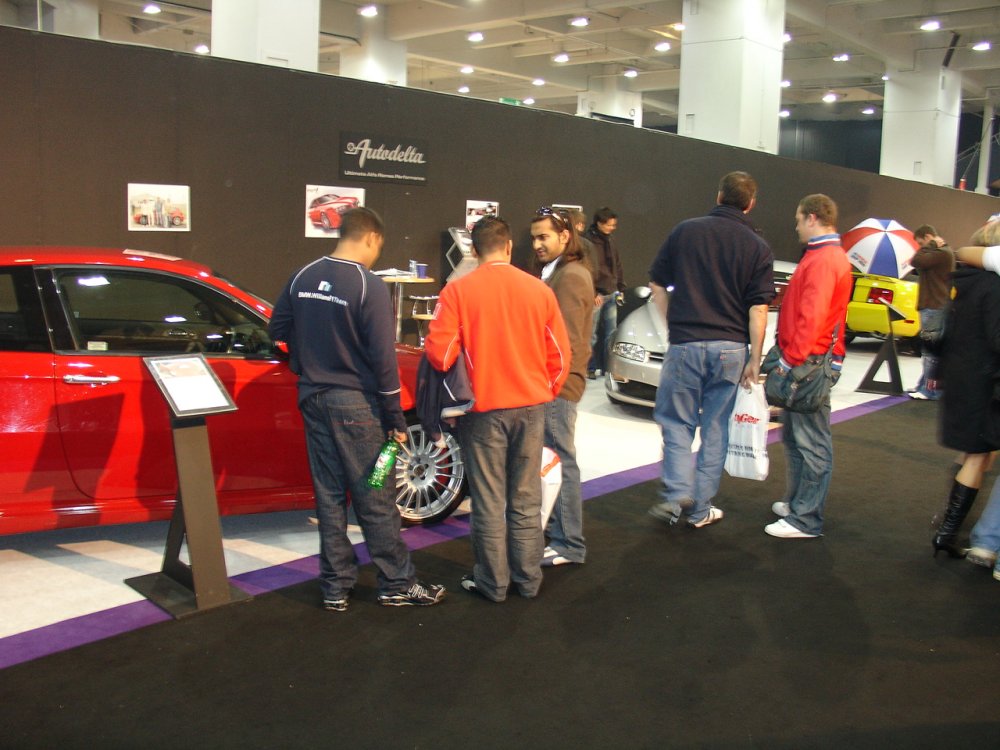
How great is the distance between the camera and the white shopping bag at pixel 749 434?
4949 mm

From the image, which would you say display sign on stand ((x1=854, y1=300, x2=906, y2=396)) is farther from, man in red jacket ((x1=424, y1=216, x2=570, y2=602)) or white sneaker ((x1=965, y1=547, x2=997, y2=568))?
man in red jacket ((x1=424, y1=216, x2=570, y2=602))

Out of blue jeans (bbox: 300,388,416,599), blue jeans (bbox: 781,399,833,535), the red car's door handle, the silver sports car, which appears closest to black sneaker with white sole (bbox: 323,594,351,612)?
blue jeans (bbox: 300,388,416,599)

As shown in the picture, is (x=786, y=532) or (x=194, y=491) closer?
(x=194, y=491)

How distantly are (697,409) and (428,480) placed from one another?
146 centimetres

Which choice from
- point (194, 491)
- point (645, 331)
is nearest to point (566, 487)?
point (194, 491)

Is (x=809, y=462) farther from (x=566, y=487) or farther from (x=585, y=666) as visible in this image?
(x=585, y=666)

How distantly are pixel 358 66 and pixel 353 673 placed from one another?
683 inches

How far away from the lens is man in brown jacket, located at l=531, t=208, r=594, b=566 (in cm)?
423

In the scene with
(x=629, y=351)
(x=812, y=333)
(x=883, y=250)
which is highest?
(x=883, y=250)

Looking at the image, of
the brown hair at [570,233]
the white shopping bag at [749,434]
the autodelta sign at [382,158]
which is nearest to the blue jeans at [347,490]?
the brown hair at [570,233]

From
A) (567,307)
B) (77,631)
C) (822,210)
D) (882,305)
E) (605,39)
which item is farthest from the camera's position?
(605,39)

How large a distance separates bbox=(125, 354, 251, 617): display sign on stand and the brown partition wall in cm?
318

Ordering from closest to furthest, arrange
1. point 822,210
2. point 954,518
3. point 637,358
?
point 954,518 < point 822,210 < point 637,358

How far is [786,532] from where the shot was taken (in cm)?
497
